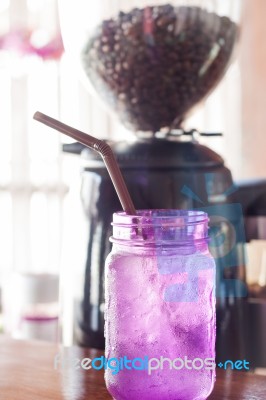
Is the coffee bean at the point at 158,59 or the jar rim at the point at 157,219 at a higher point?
the coffee bean at the point at 158,59

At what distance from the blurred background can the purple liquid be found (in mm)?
1926

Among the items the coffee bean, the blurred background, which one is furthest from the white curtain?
the coffee bean

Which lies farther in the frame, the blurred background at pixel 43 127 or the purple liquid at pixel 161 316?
the blurred background at pixel 43 127

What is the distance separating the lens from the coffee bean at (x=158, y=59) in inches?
33.8

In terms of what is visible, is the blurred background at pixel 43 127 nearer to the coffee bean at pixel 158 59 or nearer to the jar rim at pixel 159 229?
the coffee bean at pixel 158 59

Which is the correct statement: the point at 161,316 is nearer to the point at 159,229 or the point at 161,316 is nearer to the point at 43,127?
the point at 159,229

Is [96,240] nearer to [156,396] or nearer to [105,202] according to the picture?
[105,202]

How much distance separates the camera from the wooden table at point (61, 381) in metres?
0.63

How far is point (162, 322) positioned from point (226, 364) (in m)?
0.26

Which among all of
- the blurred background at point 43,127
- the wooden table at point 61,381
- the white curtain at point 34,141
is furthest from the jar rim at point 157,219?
the white curtain at point 34,141

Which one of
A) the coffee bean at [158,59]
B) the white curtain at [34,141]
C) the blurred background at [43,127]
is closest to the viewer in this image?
the coffee bean at [158,59]

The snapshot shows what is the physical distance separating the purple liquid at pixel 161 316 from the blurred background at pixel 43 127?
193cm

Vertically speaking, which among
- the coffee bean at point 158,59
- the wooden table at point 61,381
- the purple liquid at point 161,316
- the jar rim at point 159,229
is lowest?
the wooden table at point 61,381

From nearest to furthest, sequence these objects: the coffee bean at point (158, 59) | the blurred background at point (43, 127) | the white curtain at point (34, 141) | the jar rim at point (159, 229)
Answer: the jar rim at point (159, 229), the coffee bean at point (158, 59), the blurred background at point (43, 127), the white curtain at point (34, 141)
